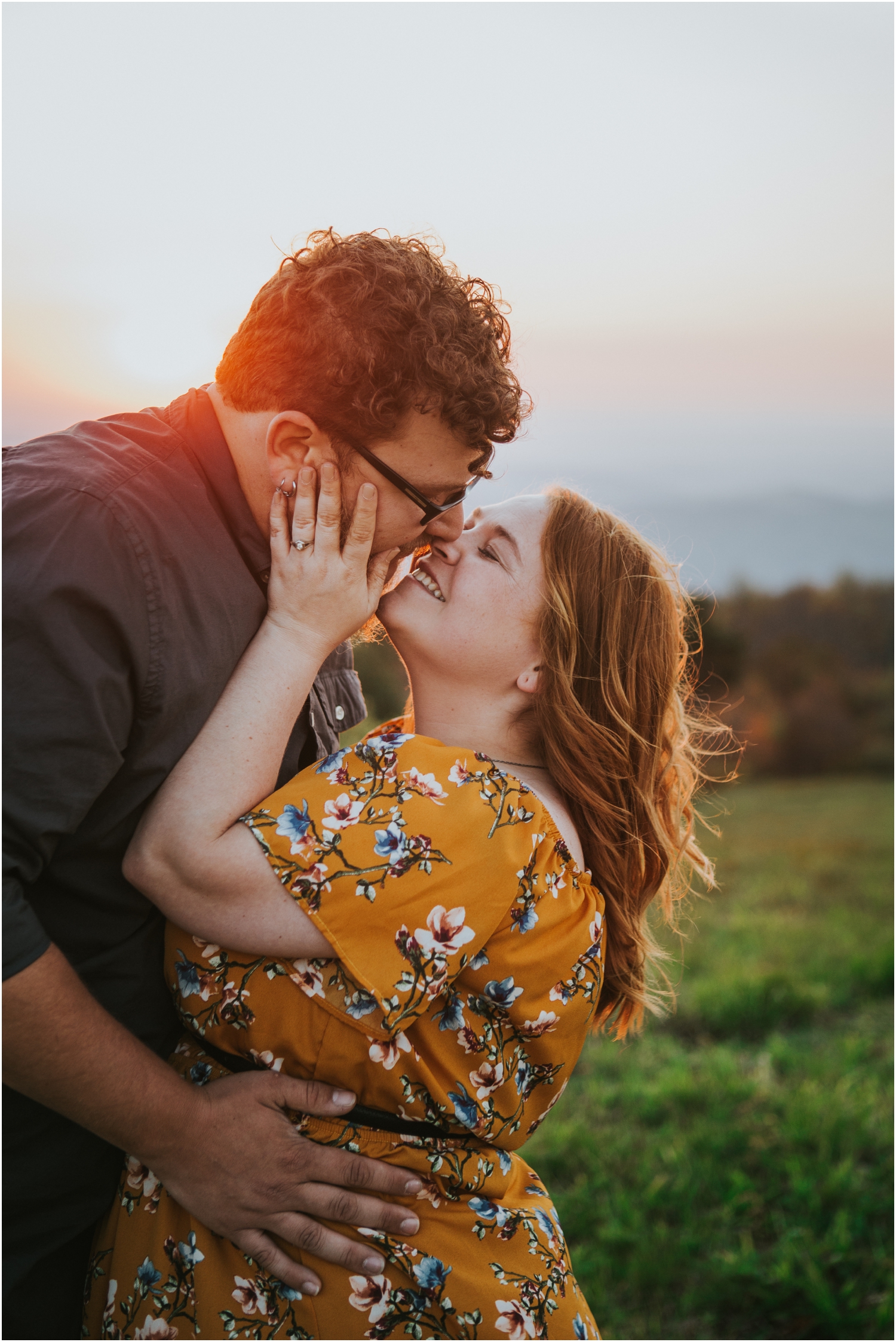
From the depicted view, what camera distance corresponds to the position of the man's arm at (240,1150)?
6.08ft

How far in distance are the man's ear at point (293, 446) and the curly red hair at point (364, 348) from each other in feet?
0.11

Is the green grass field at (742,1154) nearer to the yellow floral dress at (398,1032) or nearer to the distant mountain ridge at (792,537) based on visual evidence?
the yellow floral dress at (398,1032)

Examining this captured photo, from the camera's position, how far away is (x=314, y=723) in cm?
246

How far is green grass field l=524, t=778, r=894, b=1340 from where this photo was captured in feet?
11.5

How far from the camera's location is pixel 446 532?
102 inches

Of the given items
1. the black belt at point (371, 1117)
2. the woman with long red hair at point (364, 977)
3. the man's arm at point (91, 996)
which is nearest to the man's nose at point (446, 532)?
the woman with long red hair at point (364, 977)

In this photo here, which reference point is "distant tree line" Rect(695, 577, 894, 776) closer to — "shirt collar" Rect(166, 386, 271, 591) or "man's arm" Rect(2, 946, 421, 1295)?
"shirt collar" Rect(166, 386, 271, 591)

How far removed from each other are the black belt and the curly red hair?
4.89ft

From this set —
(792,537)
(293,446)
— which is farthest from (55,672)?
(792,537)

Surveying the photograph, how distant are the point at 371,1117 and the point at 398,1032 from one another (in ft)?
0.97

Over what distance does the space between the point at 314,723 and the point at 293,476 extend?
0.66 meters

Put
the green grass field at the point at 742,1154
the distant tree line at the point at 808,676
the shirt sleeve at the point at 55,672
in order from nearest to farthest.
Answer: the shirt sleeve at the point at 55,672 → the green grass field at the point at 742,1154 → the distant tree line at the point at 808,676

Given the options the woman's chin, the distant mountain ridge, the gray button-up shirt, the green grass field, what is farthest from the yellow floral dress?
the distant mountain ridge

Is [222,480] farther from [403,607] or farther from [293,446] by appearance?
[403,607]
